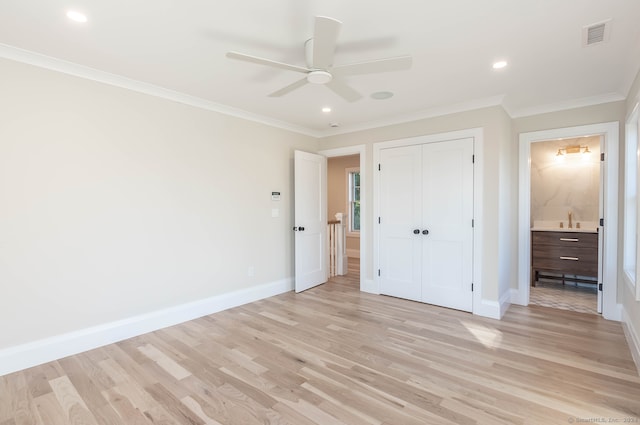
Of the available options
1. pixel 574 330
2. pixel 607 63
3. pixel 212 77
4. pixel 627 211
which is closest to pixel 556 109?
pixel 607 63

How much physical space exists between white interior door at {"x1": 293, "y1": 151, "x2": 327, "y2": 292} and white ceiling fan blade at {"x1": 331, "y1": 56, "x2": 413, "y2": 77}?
2.36 m

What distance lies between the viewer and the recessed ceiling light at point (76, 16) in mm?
2041

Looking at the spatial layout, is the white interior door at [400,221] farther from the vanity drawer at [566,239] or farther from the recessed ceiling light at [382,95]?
the vanity drawer at [566,239]

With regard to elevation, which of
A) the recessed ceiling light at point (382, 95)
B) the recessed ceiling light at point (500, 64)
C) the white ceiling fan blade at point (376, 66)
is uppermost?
the recessed ceiling light at point (382, 95)

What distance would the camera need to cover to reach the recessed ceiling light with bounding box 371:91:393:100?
3413 mm

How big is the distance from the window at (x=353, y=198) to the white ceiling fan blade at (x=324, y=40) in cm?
545

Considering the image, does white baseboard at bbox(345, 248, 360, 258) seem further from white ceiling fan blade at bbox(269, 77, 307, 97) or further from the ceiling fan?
the ceiling fan

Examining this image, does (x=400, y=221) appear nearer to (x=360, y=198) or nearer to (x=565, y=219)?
(x=360, y=198)

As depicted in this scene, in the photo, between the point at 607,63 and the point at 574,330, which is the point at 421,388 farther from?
the point at 607,63

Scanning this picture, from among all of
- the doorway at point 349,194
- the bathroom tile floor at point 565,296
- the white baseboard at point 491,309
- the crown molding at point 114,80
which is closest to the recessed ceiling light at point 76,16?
the crown molding at point 114,80

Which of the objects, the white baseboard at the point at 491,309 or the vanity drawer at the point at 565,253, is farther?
the vanity drawer at the point at 565,253

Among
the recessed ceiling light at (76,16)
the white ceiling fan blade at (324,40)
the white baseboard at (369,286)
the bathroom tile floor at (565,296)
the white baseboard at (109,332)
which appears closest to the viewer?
the white ceiling fan blade at (324,40)

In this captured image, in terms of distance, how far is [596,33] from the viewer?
2221 millimetres

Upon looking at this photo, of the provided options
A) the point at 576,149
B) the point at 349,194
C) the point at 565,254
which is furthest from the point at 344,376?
the point at 349,194
